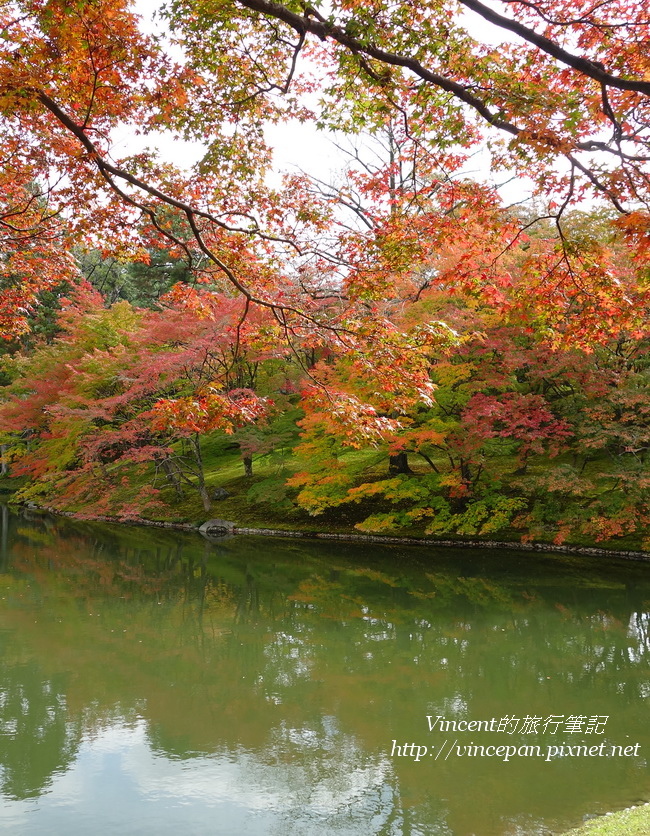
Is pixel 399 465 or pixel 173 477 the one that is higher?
pixel 399 465

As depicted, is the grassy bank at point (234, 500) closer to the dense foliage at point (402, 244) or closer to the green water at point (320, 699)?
the dense foliage at point (402, 244)

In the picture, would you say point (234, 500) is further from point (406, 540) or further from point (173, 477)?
point (406, 540)

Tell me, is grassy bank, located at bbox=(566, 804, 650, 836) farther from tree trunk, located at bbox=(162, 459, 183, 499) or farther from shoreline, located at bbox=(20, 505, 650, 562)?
tree trunk, located at bbox=(162, 459, 183, 499)

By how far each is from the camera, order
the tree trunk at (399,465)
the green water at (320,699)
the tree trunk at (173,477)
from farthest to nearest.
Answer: the tree trunk at (173,477), the tree trunk at (399,465), the green water at (320,699)

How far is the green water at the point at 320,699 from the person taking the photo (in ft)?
13.9

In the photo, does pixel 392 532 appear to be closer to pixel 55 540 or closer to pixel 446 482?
pixel 446 482

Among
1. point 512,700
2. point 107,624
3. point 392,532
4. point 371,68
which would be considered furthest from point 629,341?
point 107,624

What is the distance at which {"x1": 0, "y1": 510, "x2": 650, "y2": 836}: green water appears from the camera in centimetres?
422

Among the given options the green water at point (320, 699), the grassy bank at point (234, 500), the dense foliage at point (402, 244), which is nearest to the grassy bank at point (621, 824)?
the green water at point (320, 699)

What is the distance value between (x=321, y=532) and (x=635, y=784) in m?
11.1

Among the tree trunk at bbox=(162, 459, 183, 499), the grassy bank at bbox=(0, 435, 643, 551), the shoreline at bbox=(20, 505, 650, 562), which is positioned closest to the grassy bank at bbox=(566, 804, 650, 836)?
the shoreline at bbox=(20, 505, 650, 562)

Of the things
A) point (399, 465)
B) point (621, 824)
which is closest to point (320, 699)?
point (621, 824)

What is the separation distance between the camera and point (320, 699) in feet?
19.4

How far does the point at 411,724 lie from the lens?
5.37m
